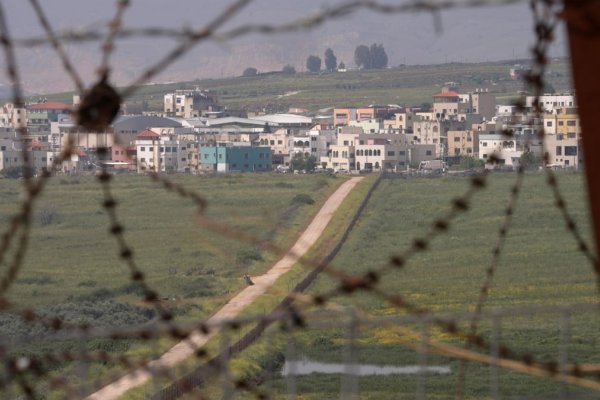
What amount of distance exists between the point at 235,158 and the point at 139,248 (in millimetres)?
30803

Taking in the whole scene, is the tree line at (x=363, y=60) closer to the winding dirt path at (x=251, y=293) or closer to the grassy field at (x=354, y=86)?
the grassy field at (x=354, y=86)

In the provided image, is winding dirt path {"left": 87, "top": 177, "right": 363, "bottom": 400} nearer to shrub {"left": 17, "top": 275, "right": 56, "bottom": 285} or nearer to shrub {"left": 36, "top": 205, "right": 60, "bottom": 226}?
shrub {"left": 17, "top": 275, "right": 56, "bottom": 285}

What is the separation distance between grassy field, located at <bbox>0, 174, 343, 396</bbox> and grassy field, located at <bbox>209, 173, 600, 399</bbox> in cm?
184

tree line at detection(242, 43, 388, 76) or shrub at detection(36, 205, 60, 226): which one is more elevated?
tree line at detection(242, 43, 388, 76)

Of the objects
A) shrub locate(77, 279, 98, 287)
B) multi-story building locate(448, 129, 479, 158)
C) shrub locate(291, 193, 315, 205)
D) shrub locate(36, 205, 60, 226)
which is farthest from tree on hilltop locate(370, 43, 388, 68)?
shrub locate(77, 279, 98, 287)

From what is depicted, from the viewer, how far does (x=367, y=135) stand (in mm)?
66250

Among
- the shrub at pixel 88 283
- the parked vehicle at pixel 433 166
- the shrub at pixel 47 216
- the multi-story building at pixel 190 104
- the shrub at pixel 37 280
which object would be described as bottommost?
the shrub at pixel 88 283

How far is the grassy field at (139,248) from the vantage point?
19.9 meters

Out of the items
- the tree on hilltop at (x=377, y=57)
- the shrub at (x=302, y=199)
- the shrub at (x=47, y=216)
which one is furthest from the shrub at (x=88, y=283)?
the tree on hilltop at (x=377, y=57)

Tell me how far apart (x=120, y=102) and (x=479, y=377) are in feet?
40.5

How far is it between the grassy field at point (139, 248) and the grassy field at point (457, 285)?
1.84 m

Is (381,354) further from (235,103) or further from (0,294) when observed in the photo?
(235,103)

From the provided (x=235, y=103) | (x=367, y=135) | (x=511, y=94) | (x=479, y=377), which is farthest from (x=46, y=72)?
(x=479, y=377)

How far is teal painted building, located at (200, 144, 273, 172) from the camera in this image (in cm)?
6312
